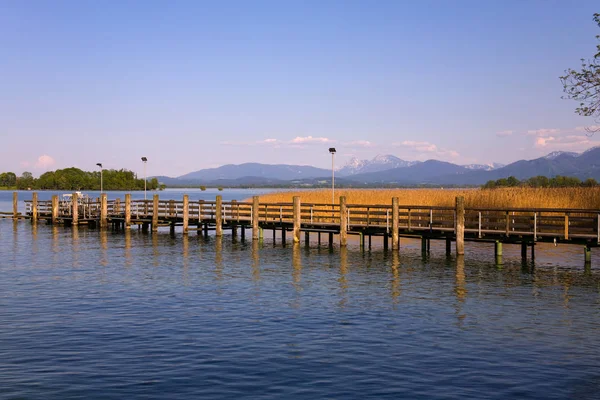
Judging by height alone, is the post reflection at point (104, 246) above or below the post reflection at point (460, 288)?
above

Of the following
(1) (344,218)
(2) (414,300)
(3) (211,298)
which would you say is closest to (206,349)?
(3) (211,298)

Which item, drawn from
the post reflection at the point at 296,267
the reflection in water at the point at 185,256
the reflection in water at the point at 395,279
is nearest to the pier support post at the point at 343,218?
the post reflection at the point at 296,267

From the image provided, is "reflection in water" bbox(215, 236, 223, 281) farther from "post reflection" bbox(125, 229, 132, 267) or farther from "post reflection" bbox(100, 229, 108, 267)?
"post reflection" bbox(100, 229, 108, 267)

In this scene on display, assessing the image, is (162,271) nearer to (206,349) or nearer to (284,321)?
(284,321)

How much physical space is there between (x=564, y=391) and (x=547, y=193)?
1296 inches

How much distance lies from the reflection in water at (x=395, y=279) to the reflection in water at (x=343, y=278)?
164 centimetres

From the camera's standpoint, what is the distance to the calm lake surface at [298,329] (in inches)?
502

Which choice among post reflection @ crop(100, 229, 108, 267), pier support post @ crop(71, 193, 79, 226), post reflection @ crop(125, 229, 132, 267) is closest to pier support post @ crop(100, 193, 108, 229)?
post reflection @ crop(100, 229, 108, 267)

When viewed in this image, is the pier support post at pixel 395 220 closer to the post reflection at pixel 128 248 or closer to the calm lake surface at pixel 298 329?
the calm lake surface at pixel 298 329

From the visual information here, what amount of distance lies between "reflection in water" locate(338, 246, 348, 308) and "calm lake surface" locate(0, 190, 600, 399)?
0.30 ft

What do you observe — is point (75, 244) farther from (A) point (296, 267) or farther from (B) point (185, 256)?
(A) point (296, 267)

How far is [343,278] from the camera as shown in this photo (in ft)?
87.8

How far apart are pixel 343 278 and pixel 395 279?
6.83 feet

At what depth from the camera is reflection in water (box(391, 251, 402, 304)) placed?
883 inches
